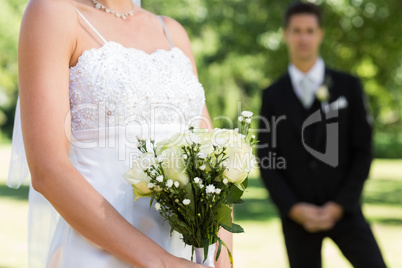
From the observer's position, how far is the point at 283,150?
15.9ft

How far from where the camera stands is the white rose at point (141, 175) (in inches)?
88.3

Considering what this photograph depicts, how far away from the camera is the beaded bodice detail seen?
2.42 m

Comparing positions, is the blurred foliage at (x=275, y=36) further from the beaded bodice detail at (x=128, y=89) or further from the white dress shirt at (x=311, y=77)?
the beaded bodice detail at (x=128, y=89)

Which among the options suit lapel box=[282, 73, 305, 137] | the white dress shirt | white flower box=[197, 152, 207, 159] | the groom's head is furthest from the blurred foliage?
white flower box=[197, 152, 207, 159]

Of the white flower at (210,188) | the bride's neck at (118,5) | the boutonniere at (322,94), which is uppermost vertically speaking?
the bride's neck at (118,5)

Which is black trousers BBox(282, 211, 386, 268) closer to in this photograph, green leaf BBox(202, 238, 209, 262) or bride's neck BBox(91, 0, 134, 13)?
green leaf BBox(202, 238, 209, 262)

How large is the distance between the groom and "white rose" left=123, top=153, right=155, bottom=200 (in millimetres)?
2588

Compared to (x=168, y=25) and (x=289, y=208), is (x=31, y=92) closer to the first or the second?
(x=168, y=25)

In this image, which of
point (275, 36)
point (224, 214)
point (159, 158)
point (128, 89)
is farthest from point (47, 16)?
point (275, 36)

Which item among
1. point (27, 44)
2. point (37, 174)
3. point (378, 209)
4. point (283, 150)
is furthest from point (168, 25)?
point (378, 209)

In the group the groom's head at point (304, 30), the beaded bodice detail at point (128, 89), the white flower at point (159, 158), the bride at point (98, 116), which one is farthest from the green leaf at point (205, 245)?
the groom's head at point (304, 30)

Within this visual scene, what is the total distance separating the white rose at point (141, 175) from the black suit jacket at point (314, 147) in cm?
263

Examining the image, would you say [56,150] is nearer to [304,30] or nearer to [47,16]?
[47,16]

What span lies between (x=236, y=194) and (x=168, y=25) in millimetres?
1049
